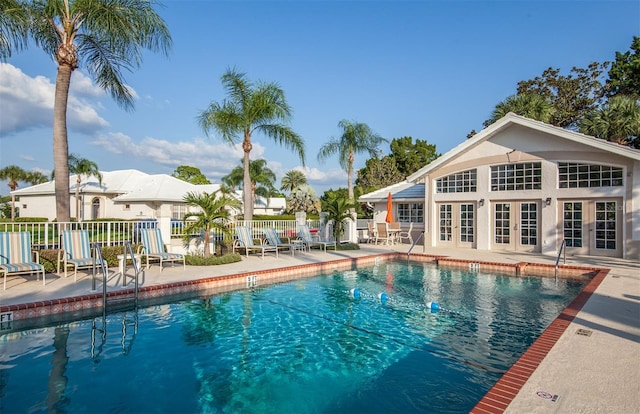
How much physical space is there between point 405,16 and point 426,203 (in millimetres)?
9059

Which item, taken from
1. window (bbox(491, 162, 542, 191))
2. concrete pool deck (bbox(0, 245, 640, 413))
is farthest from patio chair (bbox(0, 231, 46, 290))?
window (bbox(491, 162, 542, 191))

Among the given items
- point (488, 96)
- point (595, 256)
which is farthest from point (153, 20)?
point (488, 96)

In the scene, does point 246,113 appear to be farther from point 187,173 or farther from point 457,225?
point 187,173

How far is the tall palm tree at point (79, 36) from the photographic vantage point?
11.7 m

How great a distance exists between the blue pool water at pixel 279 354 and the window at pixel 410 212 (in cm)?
1174

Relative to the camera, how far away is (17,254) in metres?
8.95

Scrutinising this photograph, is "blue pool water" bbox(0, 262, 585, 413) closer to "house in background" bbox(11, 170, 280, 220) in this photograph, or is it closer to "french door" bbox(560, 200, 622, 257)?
"french door" bbox(560, 200, 622, 257)

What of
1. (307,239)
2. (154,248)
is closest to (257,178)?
(307,239)

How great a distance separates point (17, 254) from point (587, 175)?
19.2 m

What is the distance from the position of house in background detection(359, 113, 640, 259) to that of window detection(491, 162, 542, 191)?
0.13ft

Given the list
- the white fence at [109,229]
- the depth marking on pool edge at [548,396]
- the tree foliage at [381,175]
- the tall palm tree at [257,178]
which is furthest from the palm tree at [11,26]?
the tree foliage at [381,175]

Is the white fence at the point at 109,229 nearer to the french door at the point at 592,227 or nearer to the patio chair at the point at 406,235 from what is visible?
the patio chair at the point at 406,235

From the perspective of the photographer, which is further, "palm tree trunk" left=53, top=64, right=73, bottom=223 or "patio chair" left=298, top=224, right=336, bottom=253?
"patio chair" left=298, top=224, right=336, bottom=253

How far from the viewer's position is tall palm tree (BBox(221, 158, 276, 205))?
1631 inches
